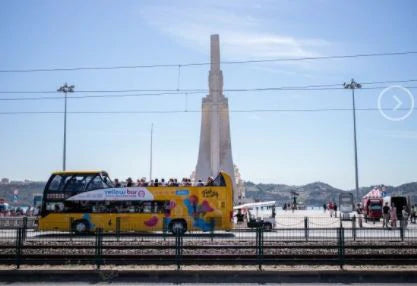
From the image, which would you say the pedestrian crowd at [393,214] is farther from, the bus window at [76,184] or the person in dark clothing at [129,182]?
the bus window at [76,184]

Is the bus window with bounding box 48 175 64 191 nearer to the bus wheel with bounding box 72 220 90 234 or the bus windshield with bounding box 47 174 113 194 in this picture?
the bus windshield with bounding box 47 174 113 194

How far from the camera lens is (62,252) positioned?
19.9 m

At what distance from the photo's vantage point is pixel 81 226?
1115 inches

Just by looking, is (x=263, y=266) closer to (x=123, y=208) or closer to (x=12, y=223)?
→ (x=123, y=208)

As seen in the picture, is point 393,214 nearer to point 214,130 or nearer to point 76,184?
point 76,184

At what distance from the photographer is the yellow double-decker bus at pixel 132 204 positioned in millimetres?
28406

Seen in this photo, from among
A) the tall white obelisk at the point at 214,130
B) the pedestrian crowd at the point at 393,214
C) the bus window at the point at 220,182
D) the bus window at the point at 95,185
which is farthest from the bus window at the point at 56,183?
the tall white obelisk at the point at 214,130

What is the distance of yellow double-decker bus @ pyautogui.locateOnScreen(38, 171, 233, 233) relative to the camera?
93.2ft

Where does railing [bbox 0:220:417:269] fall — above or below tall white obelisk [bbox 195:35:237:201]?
below

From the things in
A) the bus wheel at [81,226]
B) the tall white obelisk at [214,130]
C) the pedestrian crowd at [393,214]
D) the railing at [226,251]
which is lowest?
the railing at [226,251]

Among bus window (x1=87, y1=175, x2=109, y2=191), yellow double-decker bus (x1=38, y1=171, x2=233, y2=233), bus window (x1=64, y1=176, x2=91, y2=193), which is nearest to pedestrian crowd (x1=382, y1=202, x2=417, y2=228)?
yellow double-decker bus (x1=38, y1=171, x2=233, y2=233)

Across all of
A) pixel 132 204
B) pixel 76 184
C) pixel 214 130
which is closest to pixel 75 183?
pixel 76 184

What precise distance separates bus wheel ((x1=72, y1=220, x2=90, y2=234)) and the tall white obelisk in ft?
141

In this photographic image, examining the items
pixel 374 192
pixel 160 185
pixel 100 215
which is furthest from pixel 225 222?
pixel 374 192
